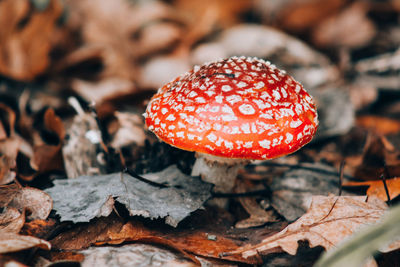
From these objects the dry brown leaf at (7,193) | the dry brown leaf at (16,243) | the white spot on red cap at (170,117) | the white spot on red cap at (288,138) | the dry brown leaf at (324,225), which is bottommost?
the dry brown leaf at (324,225)

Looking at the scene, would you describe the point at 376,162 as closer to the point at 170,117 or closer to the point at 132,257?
the point at 170,117

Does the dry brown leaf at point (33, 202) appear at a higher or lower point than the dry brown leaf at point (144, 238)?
higher

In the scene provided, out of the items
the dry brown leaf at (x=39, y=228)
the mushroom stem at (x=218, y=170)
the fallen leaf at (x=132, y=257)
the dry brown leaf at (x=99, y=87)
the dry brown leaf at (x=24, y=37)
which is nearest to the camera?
the fallen leaf at (x=132, y=257)

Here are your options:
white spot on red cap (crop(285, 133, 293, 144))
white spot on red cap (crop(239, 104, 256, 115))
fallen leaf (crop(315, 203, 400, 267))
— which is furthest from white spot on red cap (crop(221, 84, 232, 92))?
fallen leaf (crop(315, 203, 400, 267))

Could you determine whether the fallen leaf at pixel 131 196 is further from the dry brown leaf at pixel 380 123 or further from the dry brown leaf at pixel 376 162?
the dry brown leaf at pixel 380 123

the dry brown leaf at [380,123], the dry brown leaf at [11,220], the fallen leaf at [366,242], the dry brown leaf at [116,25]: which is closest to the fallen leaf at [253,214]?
the fallen leaf at [366,242]

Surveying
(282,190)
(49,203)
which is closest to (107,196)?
(49,203)
